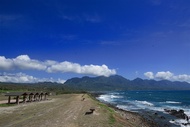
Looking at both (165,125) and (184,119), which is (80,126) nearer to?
(165,125)

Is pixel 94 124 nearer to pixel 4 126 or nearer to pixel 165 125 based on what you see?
pixel 4 126

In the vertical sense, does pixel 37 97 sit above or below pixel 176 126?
above

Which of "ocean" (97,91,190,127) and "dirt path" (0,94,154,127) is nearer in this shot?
"dirt path" (0,94,154,127)

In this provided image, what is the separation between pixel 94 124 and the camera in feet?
84.0

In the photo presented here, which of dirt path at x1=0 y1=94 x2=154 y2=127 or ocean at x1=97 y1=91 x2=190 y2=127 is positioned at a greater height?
dirt path at x1=0 y1=94 x2=154 y2=127

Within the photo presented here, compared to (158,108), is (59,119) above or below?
above

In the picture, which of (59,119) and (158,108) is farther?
(158,108)

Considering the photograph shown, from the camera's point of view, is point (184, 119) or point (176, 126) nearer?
point (176, 126)

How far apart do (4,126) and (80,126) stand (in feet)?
26.0

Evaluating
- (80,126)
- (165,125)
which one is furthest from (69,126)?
(165,125)

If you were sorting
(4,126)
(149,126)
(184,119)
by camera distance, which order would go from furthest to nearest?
(184,119), (149,126), (4,126)

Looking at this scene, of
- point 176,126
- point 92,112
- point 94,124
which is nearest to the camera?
point 94,124

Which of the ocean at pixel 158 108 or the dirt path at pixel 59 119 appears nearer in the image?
the dirt path at pixel 59 119

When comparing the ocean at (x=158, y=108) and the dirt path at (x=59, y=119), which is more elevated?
the dirt path at (x=59, y=119)
